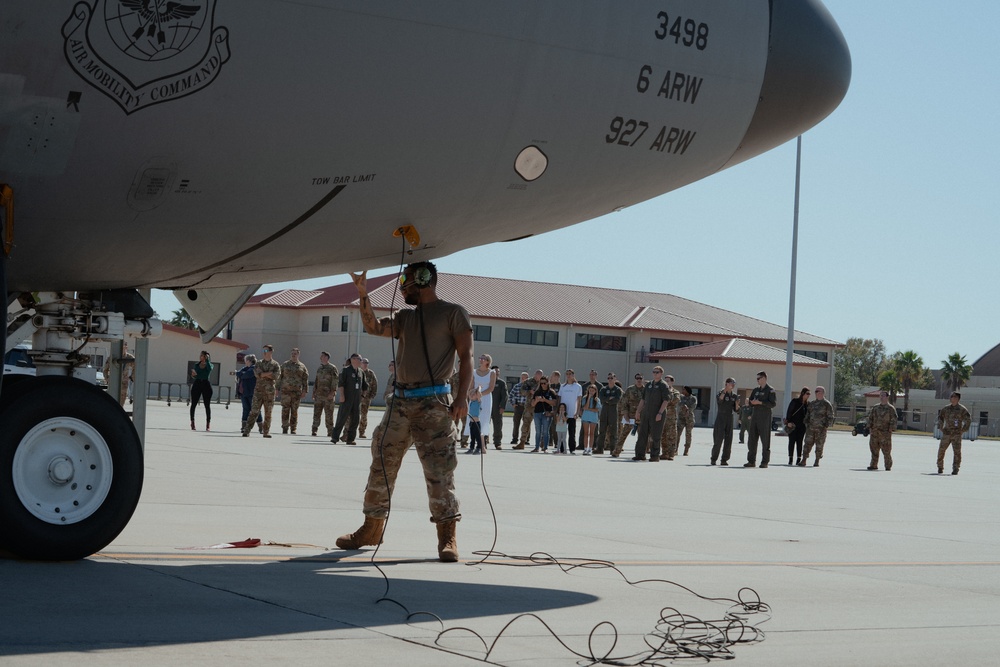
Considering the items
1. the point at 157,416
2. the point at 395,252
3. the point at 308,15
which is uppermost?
the point at 308,15

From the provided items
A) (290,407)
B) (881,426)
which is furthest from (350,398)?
(881,426)

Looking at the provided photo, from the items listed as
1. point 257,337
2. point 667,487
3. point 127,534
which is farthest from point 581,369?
point 127,534

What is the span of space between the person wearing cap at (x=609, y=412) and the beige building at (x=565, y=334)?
40.7 meters

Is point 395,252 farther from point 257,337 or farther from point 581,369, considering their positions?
point 257,337

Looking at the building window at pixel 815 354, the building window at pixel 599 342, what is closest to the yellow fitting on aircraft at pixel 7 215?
the building window at pixel 599 342

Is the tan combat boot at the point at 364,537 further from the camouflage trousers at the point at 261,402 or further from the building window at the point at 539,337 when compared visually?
the building window at the point at 539,337

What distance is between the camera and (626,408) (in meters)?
25.4

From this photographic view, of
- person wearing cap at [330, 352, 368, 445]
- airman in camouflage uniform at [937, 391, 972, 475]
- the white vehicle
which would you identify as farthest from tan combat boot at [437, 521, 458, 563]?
airman in camouflage uniform at [937, 391, 972, 475]

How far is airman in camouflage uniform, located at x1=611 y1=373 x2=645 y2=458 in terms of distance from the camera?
25123 mm

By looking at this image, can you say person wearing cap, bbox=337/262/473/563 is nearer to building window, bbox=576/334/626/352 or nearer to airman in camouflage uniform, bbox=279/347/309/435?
airman in camouflage uniform, bbox=279/347/309/435

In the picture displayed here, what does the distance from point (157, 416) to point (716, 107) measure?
26.9m

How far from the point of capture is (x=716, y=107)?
7.38 meters

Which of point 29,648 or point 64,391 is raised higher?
point 64,391

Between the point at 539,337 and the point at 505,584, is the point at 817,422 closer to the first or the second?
the point at 505,584
